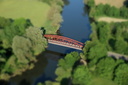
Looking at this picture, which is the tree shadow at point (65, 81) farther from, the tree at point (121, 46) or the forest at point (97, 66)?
the tree at point (121, 46)

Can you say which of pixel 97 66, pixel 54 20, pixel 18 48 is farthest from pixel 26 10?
pixel 97 66

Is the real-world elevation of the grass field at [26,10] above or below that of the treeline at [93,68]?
above

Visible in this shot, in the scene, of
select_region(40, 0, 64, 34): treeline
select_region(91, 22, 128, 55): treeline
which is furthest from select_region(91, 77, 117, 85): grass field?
select_region(40, 0, 64, 34): treeline

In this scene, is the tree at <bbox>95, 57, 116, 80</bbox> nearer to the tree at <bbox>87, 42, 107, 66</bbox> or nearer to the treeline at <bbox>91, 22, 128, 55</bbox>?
the tree at <bbox>87, 42, 107, 66</bbox>

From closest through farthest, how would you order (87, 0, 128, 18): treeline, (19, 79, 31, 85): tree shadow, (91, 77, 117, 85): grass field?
(91, 77, 117, 85): grass field
(19, 79, 31, 85): tree shadow
(87, 0, 128, 18): treeline

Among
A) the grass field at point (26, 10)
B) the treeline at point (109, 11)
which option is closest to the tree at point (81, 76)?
the grass field at point (26, 10)

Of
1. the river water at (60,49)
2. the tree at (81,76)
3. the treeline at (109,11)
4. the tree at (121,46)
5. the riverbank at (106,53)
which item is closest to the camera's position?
the tree at (81,76)

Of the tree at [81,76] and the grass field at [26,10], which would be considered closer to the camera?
the tree at [81,76]
